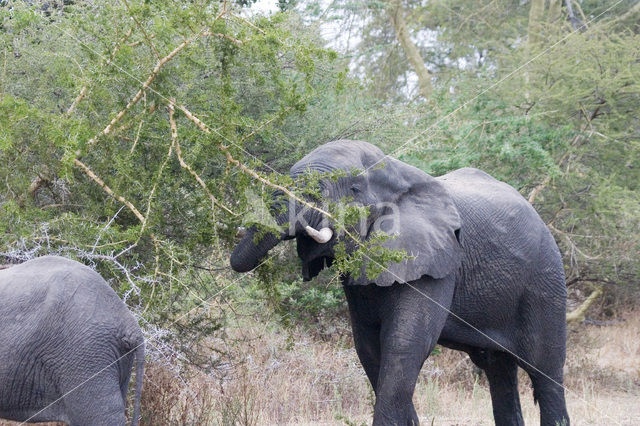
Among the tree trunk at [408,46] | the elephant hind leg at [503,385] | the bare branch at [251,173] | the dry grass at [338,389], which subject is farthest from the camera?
the tree trunk at [408,46]

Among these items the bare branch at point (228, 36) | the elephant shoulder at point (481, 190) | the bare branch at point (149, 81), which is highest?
the bare branch at point (228, 36)

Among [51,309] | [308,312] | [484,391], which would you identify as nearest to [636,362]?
[484,391]

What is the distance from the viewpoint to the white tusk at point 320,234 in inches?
209

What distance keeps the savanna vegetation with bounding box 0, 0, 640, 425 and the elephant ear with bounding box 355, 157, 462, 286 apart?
0.43 meters

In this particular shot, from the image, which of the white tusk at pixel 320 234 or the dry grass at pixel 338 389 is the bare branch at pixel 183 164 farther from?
the dry grass at pixel 338 389

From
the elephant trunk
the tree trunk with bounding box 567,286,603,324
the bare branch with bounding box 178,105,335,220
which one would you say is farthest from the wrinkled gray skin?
the tree trunk with bounding box 567,286,603,324

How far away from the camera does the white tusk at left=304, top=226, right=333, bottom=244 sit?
17.4 ft

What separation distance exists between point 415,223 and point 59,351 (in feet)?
7.98

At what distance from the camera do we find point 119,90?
269 inches

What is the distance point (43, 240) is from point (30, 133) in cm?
86

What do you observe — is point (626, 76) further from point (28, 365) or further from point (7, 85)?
point (28, 365)

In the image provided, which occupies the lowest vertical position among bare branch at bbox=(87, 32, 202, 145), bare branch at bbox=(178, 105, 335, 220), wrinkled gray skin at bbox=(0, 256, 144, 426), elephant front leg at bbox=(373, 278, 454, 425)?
elephant front leg at bbox=(373, 278, 454, 425)

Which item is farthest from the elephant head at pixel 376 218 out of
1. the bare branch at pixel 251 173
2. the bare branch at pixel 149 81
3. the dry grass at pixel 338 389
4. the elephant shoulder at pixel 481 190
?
the dry grass at pixel 338 389

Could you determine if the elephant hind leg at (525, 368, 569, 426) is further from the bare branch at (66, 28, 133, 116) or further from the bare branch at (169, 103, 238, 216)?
the bare branch at (66, 28, 133, 116)
